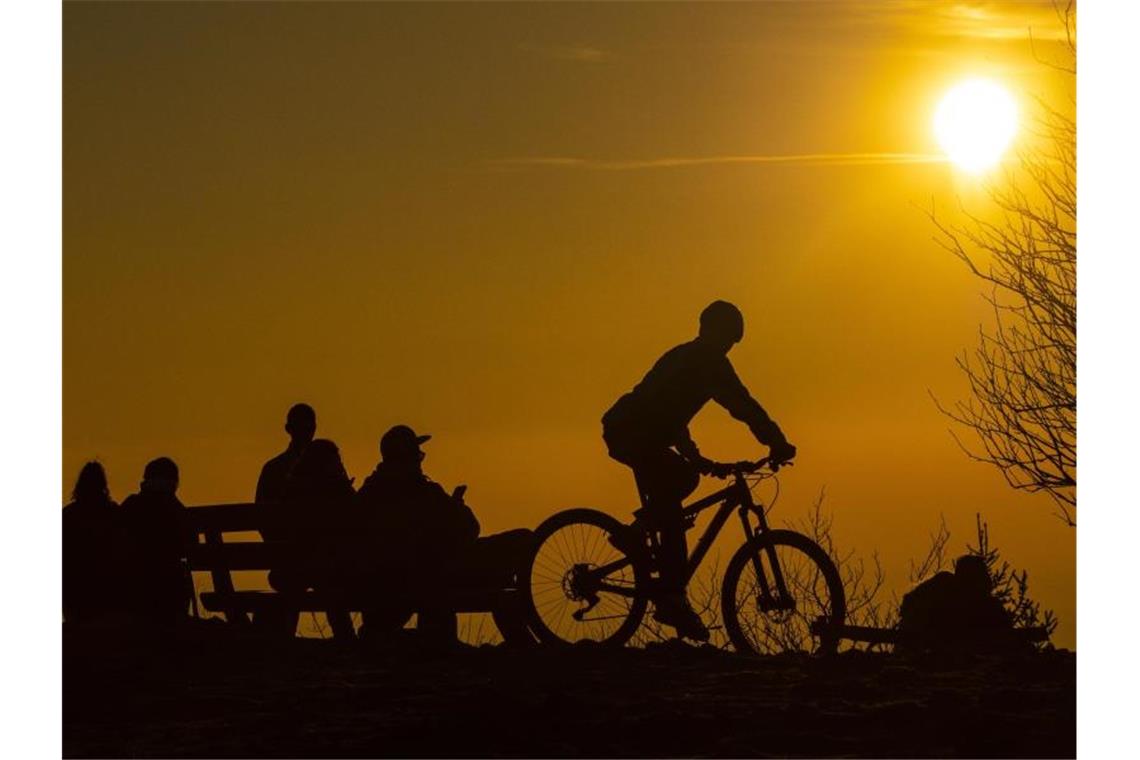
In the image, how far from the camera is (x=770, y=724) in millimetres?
10383

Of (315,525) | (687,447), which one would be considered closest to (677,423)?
(687,447)

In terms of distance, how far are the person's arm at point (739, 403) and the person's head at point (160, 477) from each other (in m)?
3.72

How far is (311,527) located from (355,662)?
1.13 meters

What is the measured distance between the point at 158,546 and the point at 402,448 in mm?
1803

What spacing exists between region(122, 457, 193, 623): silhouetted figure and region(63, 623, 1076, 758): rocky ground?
0.30 meters

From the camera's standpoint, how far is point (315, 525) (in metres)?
13.5

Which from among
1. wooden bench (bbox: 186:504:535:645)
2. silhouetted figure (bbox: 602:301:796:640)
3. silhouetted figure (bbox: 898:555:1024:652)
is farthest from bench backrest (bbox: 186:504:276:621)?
silhouetted figure (bbox: 898:555:1024:652)

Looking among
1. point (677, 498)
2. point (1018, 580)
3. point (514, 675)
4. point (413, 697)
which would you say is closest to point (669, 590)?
point (677, 498)

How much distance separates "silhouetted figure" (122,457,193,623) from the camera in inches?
532

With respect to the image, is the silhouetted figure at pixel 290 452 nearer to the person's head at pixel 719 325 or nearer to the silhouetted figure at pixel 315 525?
the silhouetted figure at pixel 315 525

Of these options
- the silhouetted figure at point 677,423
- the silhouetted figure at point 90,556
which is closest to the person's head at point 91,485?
the silhouetted figure at point 90,556

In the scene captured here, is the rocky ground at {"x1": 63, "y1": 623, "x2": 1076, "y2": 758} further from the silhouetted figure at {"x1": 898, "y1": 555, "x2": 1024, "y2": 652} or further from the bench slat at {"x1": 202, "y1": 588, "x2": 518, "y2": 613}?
the silhouetted figure at {"x1": 898, "y1": 555, "x2": 1024, "y2": 652}
